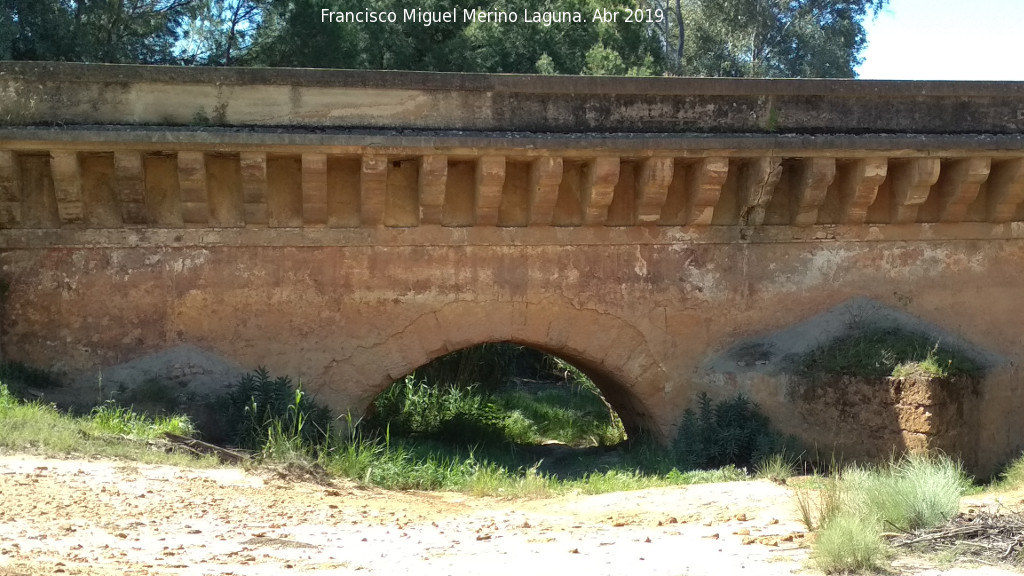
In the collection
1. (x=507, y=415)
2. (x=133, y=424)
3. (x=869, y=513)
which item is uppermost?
(x=133, y=424)

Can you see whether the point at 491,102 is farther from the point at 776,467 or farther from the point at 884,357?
the point at 884,357

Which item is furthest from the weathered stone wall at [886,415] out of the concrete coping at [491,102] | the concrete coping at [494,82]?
the concrete coping at [494,82]

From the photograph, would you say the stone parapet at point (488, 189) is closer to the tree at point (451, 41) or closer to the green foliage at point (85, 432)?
the green foliage at point (85, 432)

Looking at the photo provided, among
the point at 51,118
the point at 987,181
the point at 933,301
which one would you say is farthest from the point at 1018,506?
the point at 51,118

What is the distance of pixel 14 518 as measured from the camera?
536 centimetres

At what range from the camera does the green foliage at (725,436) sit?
30.2 ft

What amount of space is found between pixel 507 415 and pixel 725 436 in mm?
4551

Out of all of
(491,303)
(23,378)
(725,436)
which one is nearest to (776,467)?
(725,436)

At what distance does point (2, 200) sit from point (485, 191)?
3.73 meters

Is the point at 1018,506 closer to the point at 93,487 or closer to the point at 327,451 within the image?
the point at 327,451

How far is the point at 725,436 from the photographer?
930 centimetres

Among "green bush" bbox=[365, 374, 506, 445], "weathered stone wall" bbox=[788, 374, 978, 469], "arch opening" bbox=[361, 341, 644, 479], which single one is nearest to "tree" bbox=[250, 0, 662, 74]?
"arch opening" bbox=[361, 341, 644, 479]

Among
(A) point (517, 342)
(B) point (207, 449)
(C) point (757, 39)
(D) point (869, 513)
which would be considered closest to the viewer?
(D) point (869, 513)

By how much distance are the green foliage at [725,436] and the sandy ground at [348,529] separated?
1.79 m
